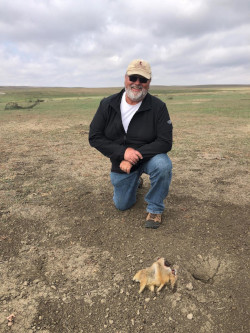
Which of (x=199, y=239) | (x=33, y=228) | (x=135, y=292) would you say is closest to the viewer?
(x=135, y=292)

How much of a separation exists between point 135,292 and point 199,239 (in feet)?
3.81

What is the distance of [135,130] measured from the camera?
12.1ft

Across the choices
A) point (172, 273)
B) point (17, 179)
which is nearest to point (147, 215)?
point (172, 273)

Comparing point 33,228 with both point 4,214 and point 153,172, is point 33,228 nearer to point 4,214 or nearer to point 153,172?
point 4,214

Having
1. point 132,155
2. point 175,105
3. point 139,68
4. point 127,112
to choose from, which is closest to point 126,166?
point 132,155

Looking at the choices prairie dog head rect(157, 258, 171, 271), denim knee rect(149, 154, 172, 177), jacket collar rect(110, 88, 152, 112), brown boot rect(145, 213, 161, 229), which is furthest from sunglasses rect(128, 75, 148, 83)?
prairie dog head rect(157, 258, 171, 271)

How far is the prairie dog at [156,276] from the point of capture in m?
2.56

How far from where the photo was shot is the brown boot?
3562mm

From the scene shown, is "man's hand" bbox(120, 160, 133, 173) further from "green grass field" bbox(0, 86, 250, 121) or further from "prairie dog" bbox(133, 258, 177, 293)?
"green grass field" bbox(0, 86, 250, 121)

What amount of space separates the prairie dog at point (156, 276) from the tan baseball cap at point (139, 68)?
90.3 inches

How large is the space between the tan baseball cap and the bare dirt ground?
1.95 meters

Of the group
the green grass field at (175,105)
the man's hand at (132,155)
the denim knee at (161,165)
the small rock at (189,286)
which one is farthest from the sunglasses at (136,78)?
the green grass field at (175,105)

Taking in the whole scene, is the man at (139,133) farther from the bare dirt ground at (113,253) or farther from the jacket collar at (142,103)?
the bare dirt ground at (113,253)

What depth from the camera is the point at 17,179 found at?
17.9 ft
